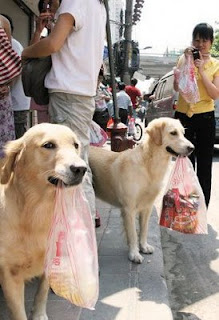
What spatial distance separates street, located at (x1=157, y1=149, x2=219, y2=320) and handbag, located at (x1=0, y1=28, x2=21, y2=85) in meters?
2.07

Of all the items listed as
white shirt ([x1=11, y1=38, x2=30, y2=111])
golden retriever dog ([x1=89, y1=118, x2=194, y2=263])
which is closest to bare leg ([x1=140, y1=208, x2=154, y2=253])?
golden retriever dog ([x1=89, y1=118, x2=194, y2=263])

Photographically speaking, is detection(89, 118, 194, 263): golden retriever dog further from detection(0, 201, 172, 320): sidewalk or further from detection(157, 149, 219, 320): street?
detection(157, 149, 219, 320): street

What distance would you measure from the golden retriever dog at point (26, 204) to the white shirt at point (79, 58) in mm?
758

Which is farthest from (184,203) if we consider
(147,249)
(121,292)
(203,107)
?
(203,107)

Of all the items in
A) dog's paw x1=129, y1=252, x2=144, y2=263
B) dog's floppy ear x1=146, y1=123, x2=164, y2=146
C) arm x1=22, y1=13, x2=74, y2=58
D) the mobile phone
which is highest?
arm x1=22, y1=13, x2=74, y2=58

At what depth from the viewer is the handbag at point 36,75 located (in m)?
3.20

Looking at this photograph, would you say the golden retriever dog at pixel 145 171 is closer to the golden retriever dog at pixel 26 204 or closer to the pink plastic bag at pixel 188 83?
the pink plastic bag at pixel 188 83

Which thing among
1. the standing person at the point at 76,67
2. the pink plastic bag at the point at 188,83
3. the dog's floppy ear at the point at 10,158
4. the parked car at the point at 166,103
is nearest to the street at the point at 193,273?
the standing person at the point at 76,67

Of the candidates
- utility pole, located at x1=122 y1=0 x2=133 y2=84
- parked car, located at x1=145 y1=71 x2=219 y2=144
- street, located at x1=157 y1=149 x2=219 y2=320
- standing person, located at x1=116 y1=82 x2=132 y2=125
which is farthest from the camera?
utility pole, located at x1=122 y1=0 x2=133 y2=84

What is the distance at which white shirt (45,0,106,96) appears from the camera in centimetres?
311

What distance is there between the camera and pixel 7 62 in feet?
10.0

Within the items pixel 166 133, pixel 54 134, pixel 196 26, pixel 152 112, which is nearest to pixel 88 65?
pixel 54 134

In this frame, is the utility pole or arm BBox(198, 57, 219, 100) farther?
the utility pole

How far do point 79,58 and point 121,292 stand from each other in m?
1.72
